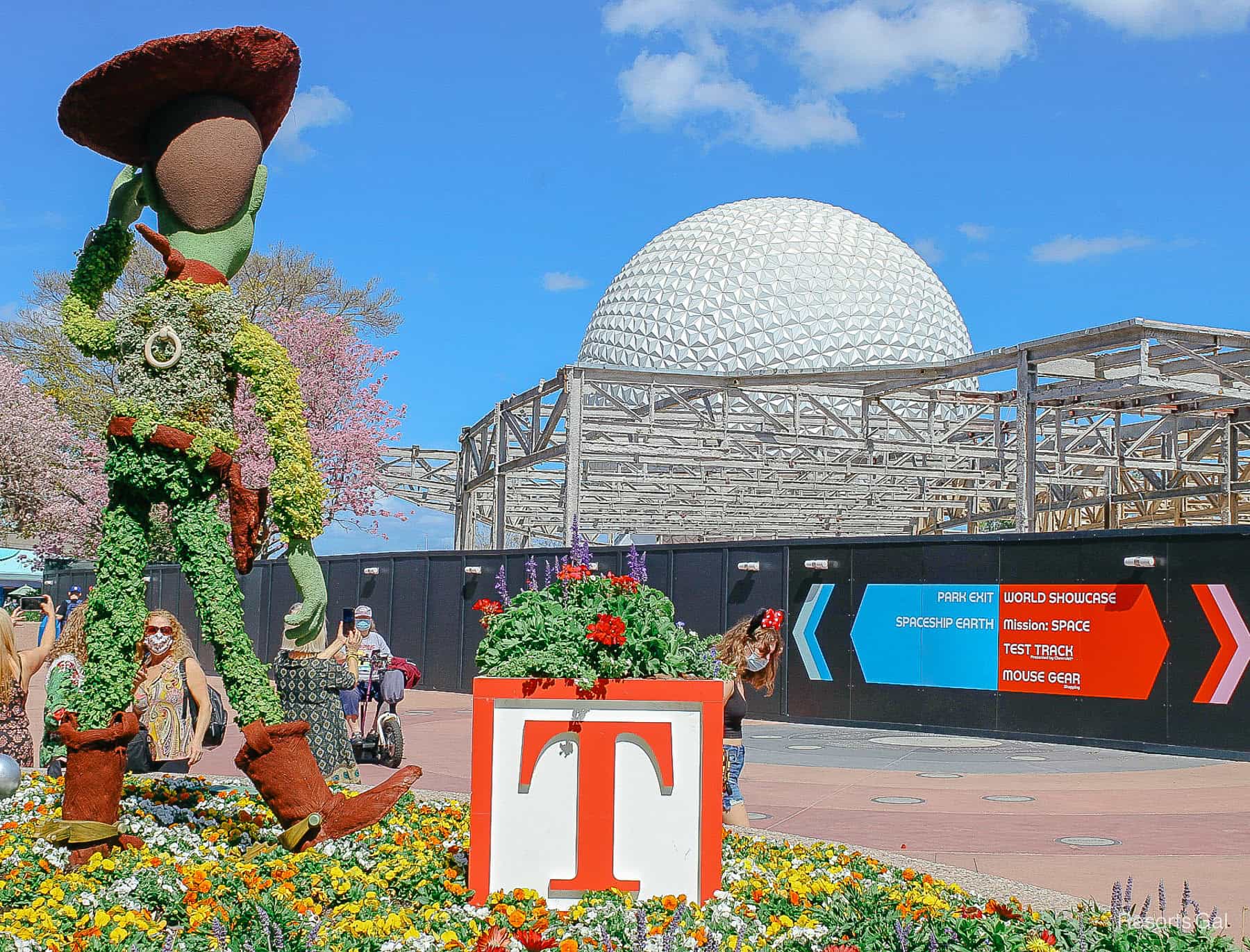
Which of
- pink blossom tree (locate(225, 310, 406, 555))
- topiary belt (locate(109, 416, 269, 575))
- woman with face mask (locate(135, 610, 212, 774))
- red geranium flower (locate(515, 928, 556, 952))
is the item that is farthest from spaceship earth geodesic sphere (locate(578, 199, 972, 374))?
red geranium flower (locate(515, 928, 556, 952))

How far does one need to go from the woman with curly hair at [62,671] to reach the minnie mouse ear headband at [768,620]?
14.2ft

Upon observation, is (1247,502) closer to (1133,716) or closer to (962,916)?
(1133,716)

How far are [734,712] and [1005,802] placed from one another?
3441 mm

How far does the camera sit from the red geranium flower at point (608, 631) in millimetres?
5680

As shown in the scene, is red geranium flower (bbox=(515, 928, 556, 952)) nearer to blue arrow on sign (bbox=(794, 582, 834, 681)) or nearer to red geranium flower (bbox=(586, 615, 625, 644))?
red geranium flower (bbox=(586, 615, 625, 644))

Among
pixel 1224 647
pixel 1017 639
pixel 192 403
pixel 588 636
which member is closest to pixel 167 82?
pixel 192 403

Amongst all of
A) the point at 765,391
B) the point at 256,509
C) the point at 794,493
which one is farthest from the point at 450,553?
the point at 256,509

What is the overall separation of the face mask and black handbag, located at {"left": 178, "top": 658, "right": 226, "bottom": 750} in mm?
595

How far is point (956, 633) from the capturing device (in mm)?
15766

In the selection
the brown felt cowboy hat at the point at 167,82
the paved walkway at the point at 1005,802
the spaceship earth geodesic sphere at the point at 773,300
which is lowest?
the paved walkway at the point at 1005,802

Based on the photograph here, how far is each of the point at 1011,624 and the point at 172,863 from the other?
36.5ft

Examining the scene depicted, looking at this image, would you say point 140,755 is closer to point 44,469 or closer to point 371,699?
point 371,699

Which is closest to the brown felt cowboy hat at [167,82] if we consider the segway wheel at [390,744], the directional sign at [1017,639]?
the segway wheel at [390,744]

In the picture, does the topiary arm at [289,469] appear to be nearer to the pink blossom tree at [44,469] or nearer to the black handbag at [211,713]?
the black handbag at [211,713]
